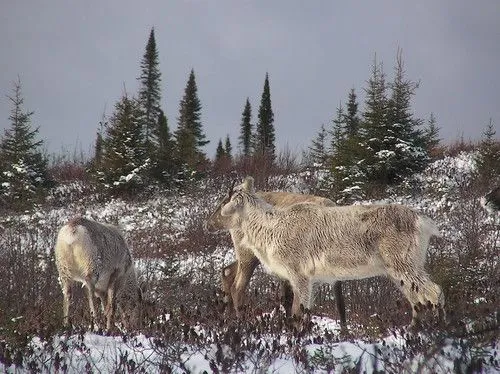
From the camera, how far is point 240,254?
26.1ft

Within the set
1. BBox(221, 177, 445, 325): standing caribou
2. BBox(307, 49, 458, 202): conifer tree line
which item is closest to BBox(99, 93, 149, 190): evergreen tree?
BBox(307, 49, 458, 202): conifer tree line

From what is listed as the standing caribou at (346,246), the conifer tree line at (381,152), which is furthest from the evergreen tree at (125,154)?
the standing caribou at (346,246)

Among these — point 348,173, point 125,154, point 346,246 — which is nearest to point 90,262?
point 346,246

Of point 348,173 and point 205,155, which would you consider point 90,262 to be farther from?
point 205,155

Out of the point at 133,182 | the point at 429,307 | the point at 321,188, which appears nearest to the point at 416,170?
the point at 321,188

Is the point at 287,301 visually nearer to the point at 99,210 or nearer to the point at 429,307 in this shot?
the point at 429,307

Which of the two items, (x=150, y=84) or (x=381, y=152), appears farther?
(x=150, y=84)

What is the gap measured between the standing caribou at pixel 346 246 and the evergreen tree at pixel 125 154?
19764 mm

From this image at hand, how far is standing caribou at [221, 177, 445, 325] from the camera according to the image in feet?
18.7

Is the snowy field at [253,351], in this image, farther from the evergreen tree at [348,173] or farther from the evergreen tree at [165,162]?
the evergreen tree at [165,162]

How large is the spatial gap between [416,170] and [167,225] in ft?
34.4

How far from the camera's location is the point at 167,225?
20547mm

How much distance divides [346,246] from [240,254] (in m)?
2.39

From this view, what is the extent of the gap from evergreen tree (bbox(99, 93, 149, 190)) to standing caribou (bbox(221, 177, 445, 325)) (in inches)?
778
